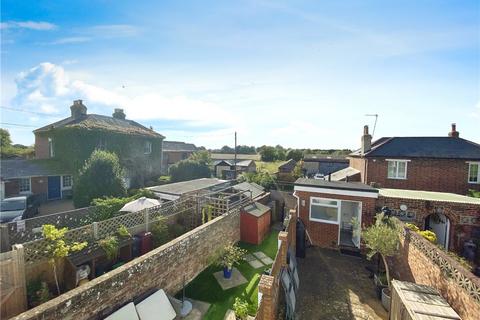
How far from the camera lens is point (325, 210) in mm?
11914

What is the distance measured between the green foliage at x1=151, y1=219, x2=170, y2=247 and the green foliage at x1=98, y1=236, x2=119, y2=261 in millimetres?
1811

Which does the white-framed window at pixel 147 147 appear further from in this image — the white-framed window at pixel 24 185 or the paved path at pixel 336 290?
the paved path at pixel 336 290

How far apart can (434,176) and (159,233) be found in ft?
58.0

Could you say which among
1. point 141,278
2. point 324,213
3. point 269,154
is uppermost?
point 269,154

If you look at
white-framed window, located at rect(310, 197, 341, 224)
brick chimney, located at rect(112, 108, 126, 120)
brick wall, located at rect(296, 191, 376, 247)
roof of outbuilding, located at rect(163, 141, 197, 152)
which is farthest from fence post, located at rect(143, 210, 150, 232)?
roof of outbuilding, located at rect(163, 141, 197, 152)

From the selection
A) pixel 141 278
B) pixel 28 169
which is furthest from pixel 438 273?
pixel 28 169

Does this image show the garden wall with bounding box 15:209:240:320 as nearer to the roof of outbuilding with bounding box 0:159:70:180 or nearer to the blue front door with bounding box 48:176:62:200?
the roof of outbuilding with bounding box 0:159:70:180

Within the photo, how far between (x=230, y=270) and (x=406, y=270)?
6398 millimetres

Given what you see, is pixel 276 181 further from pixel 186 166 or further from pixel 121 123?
pixel 121 123

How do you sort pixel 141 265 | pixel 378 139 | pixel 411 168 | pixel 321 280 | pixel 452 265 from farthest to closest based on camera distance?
1. pixel 378 139
2. pixel 411 168
3. pixel 321 280
4. pixel 141 265
5. pixel 452 265

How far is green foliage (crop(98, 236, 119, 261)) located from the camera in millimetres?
8508

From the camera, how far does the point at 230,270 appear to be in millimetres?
9273

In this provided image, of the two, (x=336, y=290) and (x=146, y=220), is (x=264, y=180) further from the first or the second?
(x=336, y=290)

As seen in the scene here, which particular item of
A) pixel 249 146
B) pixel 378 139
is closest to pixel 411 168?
pixel 378 139
